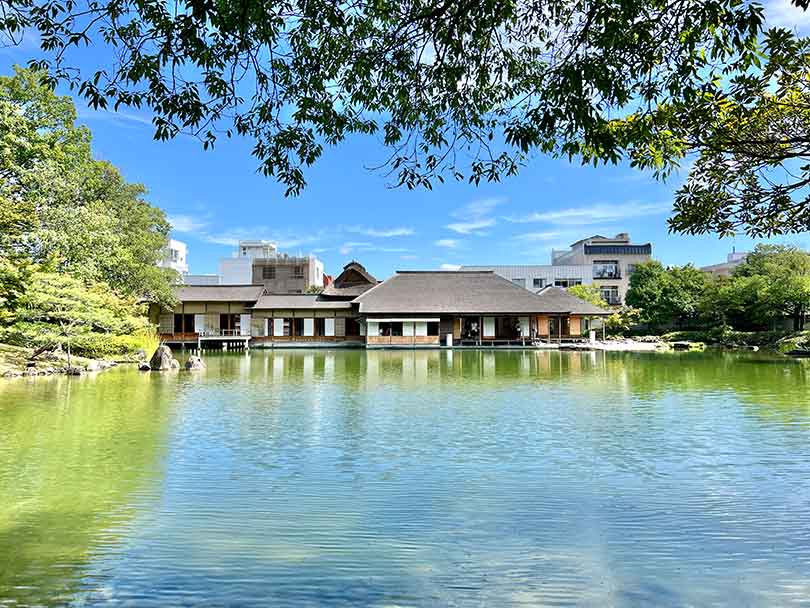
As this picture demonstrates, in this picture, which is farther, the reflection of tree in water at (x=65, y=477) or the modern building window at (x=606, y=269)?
the modern building window at (x=606, y=269)

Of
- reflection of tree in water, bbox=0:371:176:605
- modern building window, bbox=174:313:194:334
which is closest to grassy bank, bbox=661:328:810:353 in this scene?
reflection of tree in water, bbox=0:371:176:605

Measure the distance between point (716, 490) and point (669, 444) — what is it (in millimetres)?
1679

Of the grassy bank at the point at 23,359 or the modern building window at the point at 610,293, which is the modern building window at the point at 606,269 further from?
the grassy bank at the point at 23,359

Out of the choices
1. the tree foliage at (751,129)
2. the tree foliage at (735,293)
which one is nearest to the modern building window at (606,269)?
the tree foliage at (735,293)

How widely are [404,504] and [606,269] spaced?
4354 cm

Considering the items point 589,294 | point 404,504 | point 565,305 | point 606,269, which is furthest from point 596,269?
point 404,504

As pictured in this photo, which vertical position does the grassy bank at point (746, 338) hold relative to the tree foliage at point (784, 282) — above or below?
below

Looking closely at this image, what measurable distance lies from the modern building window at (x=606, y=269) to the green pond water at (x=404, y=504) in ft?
121

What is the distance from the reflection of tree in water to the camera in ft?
11.0

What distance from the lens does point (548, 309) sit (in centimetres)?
2856

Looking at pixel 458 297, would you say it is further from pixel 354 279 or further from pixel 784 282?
pixel 784 282

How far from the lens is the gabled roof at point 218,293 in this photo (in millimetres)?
30641

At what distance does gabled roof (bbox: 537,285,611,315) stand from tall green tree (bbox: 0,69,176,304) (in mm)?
16914

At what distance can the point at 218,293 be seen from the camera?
31.3 m
